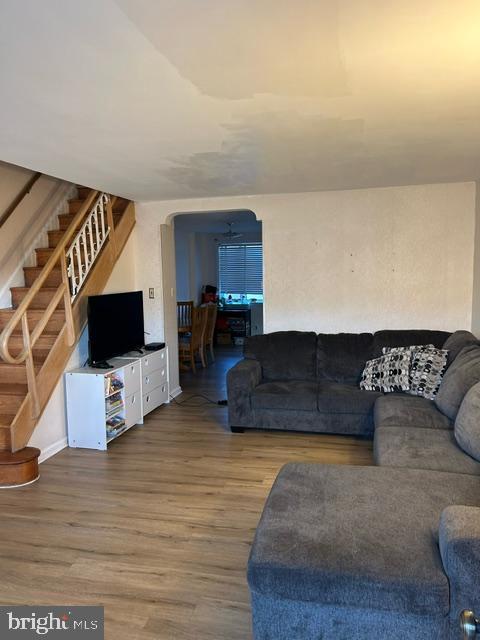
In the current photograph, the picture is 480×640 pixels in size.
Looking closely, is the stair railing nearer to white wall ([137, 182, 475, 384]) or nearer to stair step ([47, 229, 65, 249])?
stair step ([47, 229, 65, 249])

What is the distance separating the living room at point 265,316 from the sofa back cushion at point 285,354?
2 centimetres

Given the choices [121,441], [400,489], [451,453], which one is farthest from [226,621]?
[121,441]

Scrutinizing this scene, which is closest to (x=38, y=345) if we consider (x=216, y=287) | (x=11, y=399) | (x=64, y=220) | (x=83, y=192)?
(x=11, y=399)

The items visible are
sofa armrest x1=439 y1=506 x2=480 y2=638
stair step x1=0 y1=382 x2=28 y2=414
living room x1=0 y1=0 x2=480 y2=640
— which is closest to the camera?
sofa armrest x1=439 y1=506 x2=480 y2=638

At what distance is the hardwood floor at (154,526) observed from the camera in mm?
2031

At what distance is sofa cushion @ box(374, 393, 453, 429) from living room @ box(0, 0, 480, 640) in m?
0.03

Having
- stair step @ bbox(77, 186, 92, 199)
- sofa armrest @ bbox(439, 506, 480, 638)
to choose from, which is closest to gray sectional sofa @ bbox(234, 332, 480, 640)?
sofa armrest @ bbox(439, 506, 480, 638)

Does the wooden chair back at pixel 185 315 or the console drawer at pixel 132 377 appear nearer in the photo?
the console drawer at pixel 132 377

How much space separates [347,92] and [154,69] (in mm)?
877

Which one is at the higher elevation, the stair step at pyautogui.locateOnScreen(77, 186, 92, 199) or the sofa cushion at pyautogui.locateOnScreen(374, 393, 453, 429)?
the stair step at pyautogui.locateOnScreen(77, 186, 92, 199)

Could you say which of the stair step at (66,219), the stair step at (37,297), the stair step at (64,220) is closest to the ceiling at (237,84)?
the stair step at (37,297)

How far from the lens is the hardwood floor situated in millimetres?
2031

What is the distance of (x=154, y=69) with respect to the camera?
1.87 metres

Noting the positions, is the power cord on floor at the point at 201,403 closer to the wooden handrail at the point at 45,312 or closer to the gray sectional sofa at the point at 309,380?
the gray sectional sofa at the point at 309,380
